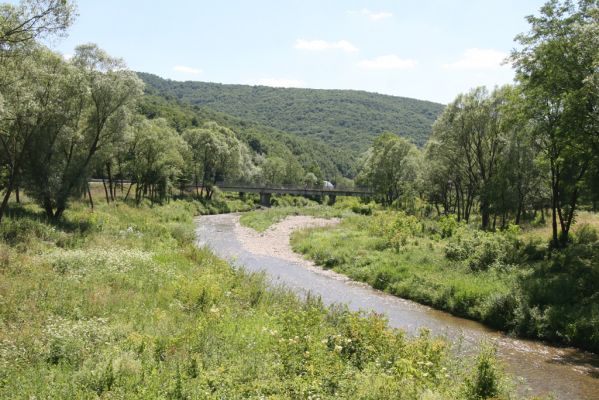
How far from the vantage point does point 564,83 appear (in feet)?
76.9

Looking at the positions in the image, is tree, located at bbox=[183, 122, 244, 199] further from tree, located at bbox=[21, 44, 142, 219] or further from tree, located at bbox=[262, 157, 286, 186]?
tree, located at bbox=[21, 44, 142, 219]

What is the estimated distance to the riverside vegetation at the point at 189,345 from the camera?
923 centimetres

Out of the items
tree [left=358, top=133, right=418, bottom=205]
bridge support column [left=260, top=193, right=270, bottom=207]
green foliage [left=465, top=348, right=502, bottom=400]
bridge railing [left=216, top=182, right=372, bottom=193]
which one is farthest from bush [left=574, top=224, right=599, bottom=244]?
bridge support column [left=260, top=193, right=270, bottom=207]

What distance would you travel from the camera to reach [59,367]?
9.52 meters

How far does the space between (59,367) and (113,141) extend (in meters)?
30.9

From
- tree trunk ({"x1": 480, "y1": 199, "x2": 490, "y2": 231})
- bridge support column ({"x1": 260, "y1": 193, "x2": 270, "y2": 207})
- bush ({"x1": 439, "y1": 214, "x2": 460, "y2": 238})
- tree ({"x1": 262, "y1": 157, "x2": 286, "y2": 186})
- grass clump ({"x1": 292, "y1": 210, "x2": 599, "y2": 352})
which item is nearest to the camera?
grass clump ({"x1": 292, "y1": 210, "x2": 599, "y2": 352})

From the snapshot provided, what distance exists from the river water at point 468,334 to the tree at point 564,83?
11354 millimetres

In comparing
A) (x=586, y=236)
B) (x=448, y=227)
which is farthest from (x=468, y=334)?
(x=448, y=227)

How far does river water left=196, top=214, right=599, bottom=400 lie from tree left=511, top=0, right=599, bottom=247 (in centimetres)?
1135

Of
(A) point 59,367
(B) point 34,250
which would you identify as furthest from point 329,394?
(B) point 34,250

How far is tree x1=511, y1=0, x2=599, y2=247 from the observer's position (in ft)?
71.1

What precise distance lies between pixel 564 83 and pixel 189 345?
74.9 feet

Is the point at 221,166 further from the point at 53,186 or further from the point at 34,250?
the point at 34,250

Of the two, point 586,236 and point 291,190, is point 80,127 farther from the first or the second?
point 291,190
